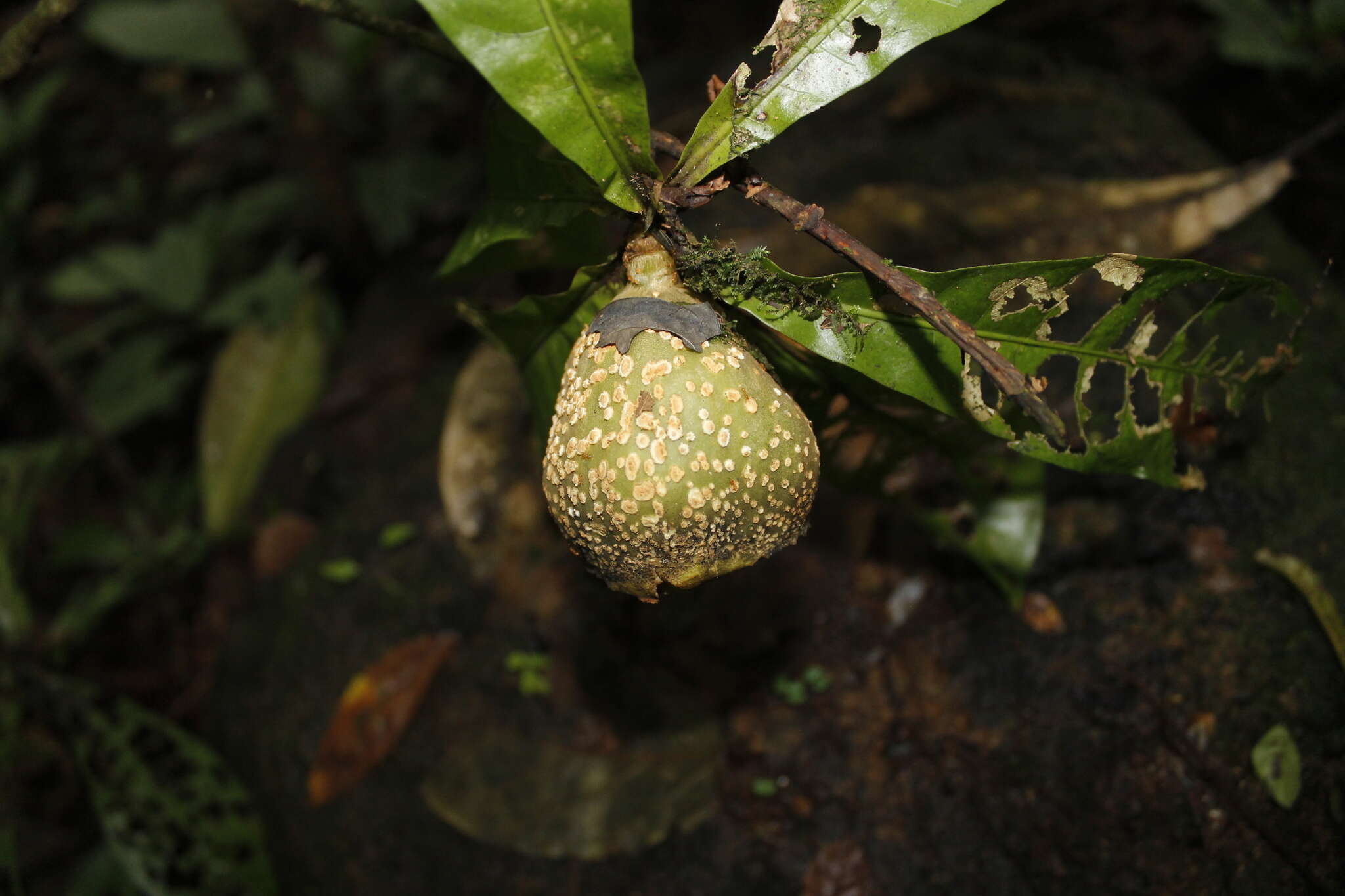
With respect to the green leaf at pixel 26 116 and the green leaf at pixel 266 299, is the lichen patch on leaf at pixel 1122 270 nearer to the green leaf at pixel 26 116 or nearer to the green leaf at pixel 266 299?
the green leaf at pixel 266 299

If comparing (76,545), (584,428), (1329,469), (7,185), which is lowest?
(76,545)

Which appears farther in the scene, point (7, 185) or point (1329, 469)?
point (7, 185)

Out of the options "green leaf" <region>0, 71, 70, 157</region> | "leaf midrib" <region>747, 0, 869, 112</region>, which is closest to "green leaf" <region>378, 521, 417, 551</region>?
"leaf midrib" <region>747, 0, 869, 112</region>

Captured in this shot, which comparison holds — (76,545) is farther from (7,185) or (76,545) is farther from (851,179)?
(851,179)

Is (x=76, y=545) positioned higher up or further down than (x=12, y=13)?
further down

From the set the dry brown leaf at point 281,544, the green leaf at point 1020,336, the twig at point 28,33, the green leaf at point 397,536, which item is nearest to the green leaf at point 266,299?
the dry brown leaf at point 281,544

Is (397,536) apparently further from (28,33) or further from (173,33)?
(173,33)

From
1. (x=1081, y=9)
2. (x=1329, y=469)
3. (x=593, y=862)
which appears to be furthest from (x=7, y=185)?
(x=1329, y=469)

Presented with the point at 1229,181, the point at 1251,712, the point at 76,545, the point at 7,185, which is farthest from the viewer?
the point at 7,185
